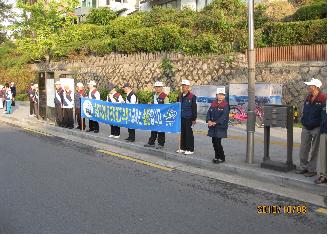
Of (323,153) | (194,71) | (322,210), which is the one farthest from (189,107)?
(194,71)

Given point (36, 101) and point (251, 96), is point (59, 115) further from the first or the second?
point (251, 96)

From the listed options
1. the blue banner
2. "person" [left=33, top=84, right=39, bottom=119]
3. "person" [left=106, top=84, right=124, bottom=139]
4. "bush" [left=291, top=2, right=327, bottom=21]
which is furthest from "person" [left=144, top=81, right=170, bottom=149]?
"person" [left=33, top=84, right=39, bottom=119]

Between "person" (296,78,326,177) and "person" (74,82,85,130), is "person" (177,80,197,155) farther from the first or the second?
"person" (74,82,85,130)

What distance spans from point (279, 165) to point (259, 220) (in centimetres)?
243

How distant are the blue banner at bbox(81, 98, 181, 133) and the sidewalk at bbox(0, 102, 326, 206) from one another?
558 mm

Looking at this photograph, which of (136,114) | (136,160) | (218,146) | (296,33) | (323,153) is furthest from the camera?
(296,33)

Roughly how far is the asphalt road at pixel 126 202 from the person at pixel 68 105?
215 inches

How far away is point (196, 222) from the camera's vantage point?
18.1 feet

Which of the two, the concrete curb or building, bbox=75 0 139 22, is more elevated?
Result: building, bbox=75 0 139 22

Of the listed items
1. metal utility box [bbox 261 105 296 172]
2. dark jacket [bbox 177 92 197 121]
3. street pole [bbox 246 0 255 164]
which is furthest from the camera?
dark jacket [bbox 177 92 197 121]

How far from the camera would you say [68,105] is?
49.3 feet

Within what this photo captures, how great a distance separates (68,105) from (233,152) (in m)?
7.49

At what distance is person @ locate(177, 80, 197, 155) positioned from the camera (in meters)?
9.64
